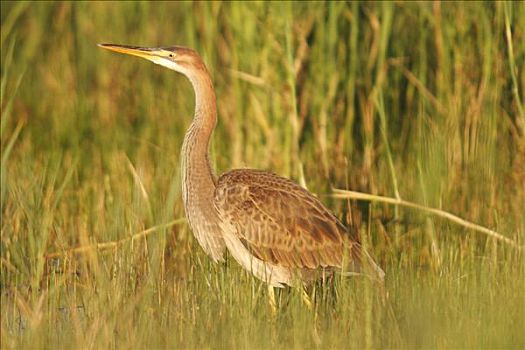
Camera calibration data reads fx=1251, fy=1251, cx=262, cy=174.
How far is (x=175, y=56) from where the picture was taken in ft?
20.0

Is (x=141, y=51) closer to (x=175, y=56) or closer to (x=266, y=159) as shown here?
(x=175, y=56)

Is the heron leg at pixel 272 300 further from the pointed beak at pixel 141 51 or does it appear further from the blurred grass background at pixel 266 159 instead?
the pointed beak at pixel 141 51

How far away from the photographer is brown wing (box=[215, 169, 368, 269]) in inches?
225

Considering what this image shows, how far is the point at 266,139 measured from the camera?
6.98m

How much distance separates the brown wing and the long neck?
0.11m

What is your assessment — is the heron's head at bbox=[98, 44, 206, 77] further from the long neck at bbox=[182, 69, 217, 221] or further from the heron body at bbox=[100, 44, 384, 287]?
the heron body at bbox=[100, 44, 384, 287]

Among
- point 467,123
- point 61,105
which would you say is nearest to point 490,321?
point 467,123

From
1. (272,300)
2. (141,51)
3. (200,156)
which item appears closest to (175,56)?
(141,51)

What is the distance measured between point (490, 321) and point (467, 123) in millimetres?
2444

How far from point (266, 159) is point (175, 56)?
1083 mm

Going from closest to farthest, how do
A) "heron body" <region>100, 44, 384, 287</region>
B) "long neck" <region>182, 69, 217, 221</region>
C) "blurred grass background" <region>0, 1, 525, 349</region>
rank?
"blurred grass background" <region>0, 1, 525, 349</region> → "heron body" <region>100, 44, 384, 287</region> → "long neck" <region>182, 69, 217, 221</region>

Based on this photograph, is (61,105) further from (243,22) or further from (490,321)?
(490,321)

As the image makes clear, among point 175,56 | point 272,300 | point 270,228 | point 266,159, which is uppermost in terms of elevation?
point 175,56

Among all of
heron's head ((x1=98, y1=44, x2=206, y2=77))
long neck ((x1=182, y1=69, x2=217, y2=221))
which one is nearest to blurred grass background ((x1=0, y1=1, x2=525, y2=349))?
long neck ((x1=182, y1=69, x2=217, y2=221))
